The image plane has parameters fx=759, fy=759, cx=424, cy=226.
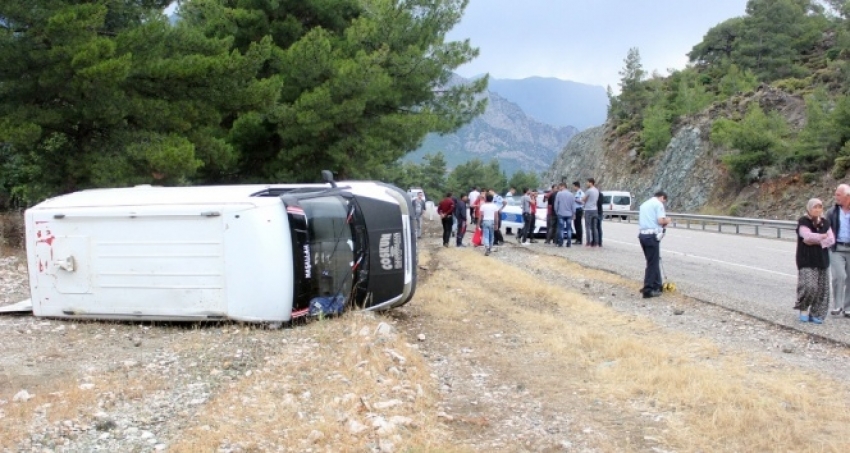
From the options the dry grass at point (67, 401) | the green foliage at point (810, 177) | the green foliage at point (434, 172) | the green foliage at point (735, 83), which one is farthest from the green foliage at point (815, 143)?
the green foliage at point (434, 172)

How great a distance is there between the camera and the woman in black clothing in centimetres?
1012

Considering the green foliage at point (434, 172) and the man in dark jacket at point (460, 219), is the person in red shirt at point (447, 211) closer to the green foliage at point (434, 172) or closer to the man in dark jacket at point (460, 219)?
the man in dark jacket at point (460, 219)

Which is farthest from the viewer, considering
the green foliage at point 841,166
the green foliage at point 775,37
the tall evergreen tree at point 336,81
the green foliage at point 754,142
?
the green foliage at point 775,37

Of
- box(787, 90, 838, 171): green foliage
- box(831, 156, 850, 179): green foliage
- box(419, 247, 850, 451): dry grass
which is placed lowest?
box(419, 247, 850, 451): dry grass

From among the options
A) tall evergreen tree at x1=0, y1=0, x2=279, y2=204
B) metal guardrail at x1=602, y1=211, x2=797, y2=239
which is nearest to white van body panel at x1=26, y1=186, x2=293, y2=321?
tall evergreen tree at x1=0, y1=0, x2=279, y2=204

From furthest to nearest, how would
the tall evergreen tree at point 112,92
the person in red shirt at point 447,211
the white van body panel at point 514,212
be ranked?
the white van body panel at point 514,212 < the person in red shirt at point 447,211 < the tall evergreen tree at point 112,92

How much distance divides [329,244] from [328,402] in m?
3.64

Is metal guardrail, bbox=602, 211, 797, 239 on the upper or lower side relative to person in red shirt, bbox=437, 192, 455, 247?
lower

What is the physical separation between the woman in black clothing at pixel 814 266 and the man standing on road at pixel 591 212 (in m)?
10.8

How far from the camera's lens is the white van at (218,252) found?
9.34 meters

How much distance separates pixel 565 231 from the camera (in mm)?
22359

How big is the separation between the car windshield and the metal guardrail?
62.7 ft

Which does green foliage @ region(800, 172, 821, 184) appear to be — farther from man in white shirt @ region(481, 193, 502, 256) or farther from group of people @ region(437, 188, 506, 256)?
man in white shirt @ region(481, 193, 502, 256)

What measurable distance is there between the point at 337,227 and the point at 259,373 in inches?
116
